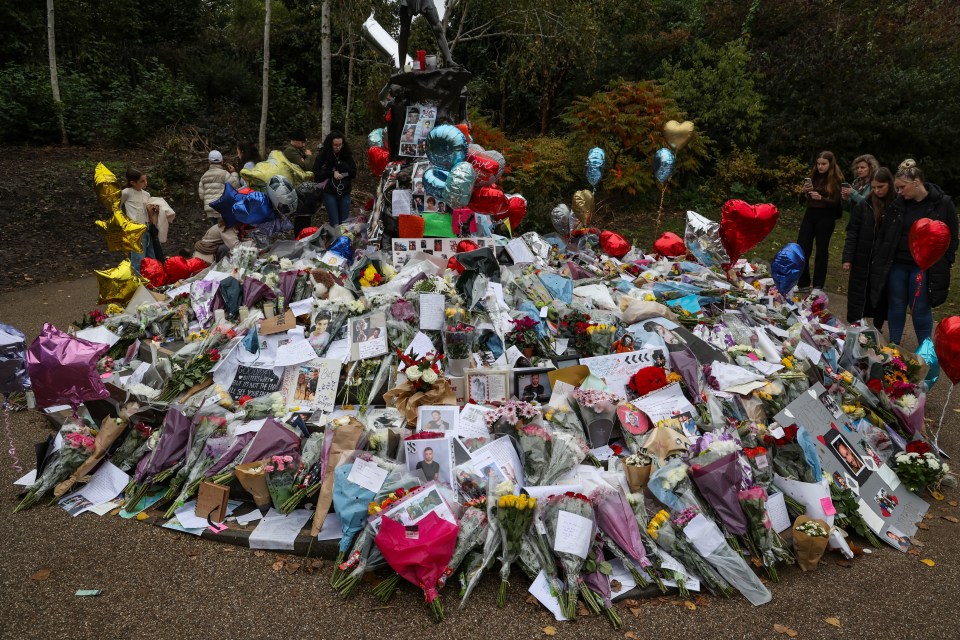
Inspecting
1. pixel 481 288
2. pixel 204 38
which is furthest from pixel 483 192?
pixel 204 38

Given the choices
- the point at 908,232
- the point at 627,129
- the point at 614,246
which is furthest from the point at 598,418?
the point at 627,129

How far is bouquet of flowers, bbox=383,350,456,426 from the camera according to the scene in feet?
14.4

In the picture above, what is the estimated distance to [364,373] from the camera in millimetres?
4875

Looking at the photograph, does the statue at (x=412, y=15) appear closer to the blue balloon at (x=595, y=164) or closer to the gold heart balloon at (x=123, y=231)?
the blue balloon at (x=595, y=164)

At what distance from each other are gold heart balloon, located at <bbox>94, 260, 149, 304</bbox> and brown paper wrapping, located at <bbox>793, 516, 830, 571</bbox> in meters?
6.04

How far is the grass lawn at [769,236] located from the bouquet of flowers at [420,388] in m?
6.25

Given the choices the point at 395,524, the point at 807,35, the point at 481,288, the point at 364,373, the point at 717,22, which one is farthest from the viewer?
the point at 717,22

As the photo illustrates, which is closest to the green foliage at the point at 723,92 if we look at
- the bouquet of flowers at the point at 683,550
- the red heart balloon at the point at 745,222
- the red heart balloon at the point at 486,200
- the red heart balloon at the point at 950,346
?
the red heart balloon at the point at 745,222

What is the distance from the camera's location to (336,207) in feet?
26.4

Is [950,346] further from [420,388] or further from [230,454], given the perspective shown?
[230,454]

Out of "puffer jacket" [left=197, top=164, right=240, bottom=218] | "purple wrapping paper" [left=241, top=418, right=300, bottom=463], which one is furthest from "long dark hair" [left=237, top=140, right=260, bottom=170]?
"purple wrapping paper" [left=241, top=418, right=300, bottom=463]

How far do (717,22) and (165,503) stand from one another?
52.4 ft

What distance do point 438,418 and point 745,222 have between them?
13.0 ft

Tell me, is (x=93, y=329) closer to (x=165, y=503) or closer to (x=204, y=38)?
(x=165, y=503)
